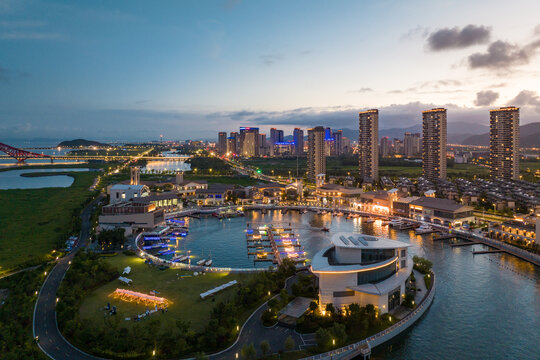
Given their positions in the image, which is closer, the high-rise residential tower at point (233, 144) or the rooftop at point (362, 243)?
the rooftop at point (362, 243)

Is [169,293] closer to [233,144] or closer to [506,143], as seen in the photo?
[506,143]

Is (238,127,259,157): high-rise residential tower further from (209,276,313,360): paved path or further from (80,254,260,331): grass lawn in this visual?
(209,276,313,360): paved path

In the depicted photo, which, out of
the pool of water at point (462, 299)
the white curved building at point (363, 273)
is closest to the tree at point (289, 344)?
the white curved building at point (363, 273)

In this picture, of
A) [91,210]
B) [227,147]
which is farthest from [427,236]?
[227,147]

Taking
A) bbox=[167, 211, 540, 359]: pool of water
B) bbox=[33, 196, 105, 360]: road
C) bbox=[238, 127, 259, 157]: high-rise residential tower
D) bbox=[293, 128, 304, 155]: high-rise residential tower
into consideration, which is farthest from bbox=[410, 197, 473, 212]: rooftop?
bbox=[238, 127, 259, 157]: high-rise residential tower

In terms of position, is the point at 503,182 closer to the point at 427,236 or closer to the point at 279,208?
the point at 427,236

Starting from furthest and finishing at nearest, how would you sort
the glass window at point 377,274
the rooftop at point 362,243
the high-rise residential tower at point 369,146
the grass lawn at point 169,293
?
the high-rise residential tower at point 369,146
the rooftop at point 362,243
the glass window at point 377,274
the grass lawn at point 169,293

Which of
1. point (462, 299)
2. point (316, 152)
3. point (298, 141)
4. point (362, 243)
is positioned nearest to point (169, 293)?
point (362, 243)

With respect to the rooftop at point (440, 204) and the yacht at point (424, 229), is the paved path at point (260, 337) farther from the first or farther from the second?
the rooftop at point (440, 204)
